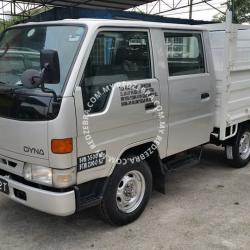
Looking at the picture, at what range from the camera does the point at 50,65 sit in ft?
9.80

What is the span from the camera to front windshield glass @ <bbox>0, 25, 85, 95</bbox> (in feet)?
10.9

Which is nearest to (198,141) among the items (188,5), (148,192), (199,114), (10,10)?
(199,114)

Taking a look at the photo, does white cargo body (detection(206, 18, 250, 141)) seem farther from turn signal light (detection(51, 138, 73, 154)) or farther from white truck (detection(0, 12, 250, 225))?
turn signal light (detection(51, 138, 73, 154))

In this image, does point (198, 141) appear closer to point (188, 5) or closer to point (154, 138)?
point (154, 138)

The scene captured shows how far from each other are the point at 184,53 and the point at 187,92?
17.7 inches

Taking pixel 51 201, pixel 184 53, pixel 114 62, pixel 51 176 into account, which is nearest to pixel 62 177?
pixel 51 176

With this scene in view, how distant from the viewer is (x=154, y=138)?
398 cm

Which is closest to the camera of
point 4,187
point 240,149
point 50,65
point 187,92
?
point 50,65

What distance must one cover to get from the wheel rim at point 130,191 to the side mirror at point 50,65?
1268mm

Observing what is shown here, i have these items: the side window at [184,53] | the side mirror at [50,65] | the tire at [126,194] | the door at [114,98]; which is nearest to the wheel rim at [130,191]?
the tire at [126,194]

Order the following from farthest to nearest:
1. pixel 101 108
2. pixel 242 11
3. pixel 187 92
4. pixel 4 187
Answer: pixel 242 11 < pixel 187 92 < pixel 4 187 < pixel 101 108

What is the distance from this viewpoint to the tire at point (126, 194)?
143 inches

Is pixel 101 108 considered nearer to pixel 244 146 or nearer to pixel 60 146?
pixel 60 146

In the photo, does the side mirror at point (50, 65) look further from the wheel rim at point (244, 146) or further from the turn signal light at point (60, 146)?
the wheel rim at point (244, 146)
